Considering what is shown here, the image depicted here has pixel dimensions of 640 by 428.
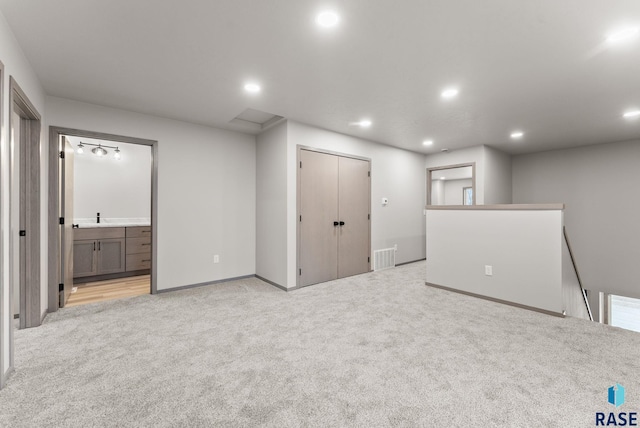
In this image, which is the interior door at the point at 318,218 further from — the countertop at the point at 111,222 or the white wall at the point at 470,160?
the countertop at the point at 111,222

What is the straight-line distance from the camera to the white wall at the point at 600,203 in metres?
5.02

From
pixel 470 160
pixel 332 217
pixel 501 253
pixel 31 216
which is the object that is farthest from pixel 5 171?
pixel 470 160

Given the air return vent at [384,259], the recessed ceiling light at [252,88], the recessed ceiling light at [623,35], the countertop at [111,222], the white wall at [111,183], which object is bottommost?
the air return vent at [384,259]

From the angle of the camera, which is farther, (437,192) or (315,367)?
(437,192)

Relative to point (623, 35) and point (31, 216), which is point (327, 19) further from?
point (31, 216)

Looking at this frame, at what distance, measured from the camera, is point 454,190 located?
11281mm

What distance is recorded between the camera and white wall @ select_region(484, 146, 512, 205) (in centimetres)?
549

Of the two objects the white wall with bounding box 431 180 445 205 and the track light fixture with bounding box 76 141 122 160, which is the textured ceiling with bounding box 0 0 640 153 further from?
the white wall with bounding box 431 180 445 205

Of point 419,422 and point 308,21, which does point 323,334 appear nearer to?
point 419,422

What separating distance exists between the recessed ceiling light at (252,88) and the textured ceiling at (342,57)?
3.2 inches

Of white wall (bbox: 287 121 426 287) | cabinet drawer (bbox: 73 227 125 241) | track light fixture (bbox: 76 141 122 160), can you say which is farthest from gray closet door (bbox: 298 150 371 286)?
track light fixture (bbox: 76 141 122 160)

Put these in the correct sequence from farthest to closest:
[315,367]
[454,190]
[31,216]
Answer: [454,190] < [31,216] < [315,367]

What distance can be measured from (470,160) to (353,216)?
2.88 meters

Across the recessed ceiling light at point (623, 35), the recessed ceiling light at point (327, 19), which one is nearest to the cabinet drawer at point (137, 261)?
the recessed ceiling light at point (327, 19)
